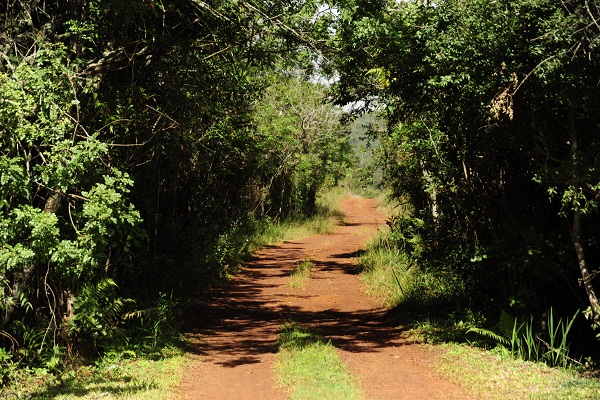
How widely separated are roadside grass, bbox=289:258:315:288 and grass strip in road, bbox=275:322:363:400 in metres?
6.09

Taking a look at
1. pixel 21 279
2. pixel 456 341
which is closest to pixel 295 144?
pixel 456 341

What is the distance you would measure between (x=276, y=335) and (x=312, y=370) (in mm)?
2691

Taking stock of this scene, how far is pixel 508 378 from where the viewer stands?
300 inches

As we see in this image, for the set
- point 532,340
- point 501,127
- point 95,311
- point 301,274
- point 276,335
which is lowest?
point 276,335

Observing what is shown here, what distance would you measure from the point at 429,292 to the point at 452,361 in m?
3.66

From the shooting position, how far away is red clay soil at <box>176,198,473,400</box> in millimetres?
7730

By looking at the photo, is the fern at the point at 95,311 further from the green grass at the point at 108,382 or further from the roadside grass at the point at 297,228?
the roadside grass at the point at 297,228

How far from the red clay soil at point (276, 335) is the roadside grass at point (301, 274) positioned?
6.6 inches

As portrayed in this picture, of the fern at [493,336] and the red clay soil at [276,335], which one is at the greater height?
the fern at [493,336]

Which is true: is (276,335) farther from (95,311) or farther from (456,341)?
(95,311)

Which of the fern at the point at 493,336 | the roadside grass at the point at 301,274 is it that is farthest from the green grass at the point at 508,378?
the roadside grass at the point at 301,274

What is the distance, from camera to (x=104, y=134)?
907cm

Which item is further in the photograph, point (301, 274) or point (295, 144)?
point (295, 144)

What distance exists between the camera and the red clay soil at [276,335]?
7.73 m
